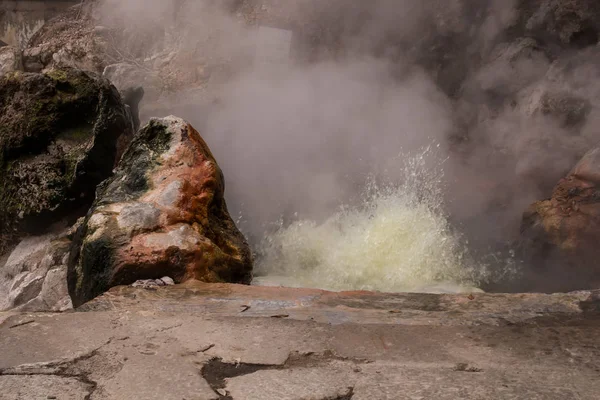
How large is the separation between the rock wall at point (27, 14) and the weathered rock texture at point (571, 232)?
7626 mm

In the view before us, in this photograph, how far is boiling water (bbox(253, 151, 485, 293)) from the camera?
439 cm

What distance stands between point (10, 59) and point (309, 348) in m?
7.48

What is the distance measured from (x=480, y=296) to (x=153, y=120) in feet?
6.68

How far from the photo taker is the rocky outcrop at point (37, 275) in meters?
3.60

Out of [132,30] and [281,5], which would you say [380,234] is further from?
[132,30]

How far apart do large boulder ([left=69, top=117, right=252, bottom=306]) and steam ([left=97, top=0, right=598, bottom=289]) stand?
74.0 inches

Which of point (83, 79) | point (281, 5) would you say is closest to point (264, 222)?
point (83, 79)

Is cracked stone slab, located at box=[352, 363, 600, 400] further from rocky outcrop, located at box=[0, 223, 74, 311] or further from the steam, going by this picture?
the steam

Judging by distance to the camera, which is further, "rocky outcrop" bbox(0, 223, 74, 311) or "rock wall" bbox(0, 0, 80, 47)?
"rock wall" bbox(0, 0, 80, 47)

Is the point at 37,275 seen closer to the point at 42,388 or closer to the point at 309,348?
the point at 42,388

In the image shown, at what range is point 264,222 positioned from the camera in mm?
5594

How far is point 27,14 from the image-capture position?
9.49 metres

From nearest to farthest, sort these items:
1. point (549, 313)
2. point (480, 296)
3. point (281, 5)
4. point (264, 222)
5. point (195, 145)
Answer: point (549, 313), point (480, 296), point (195, 145), point (264, 222), point (281, 5)

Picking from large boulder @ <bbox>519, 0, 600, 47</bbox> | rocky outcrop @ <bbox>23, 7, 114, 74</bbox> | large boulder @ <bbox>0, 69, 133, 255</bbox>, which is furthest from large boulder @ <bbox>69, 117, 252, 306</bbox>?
rocky outcrop @ <bbox>23, 7, 114, 74</bbox>
